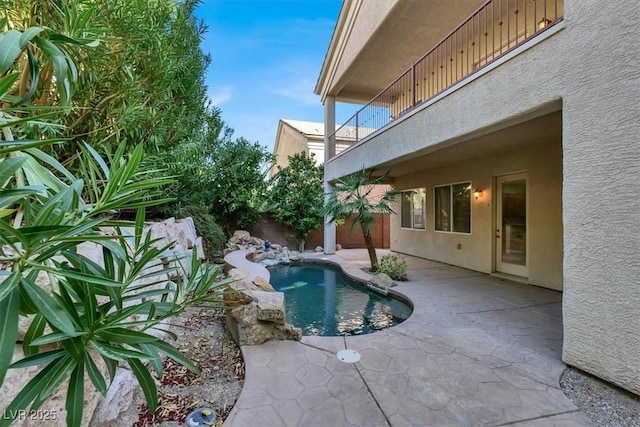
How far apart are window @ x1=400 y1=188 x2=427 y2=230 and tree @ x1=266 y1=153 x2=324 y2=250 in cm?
349

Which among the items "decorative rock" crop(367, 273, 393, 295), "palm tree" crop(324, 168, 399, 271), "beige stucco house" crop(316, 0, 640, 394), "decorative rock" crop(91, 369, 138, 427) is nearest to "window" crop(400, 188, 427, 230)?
"beige stucco house" crop(316, 0, 640, 394)

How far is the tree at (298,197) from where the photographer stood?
12.8m

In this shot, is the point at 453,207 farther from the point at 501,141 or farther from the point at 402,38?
the point at 402,38

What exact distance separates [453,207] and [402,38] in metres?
5.18

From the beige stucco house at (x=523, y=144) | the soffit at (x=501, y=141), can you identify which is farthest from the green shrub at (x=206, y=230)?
the soffit at (x=501, y=141)

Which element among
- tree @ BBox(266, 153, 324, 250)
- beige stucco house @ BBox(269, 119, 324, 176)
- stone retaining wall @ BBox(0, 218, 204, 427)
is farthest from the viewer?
beige stucco house @ BBox(269, 119, 324, 176)

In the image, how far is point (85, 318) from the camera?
4.15 ft

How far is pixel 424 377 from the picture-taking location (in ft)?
10.3

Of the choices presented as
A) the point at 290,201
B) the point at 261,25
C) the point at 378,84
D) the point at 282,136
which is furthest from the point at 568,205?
the point at 282,136

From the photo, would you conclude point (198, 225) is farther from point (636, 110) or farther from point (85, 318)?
point (636, 110)

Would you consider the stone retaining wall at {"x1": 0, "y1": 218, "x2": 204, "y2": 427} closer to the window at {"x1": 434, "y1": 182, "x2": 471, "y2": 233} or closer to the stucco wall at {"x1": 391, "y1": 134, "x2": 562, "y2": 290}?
the stucco wall at {"x1": 391, "y1": 134, "x2": 562, "y2": 290}

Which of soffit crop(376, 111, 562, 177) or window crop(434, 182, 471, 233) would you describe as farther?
window crop(434, 182, 471, 233)

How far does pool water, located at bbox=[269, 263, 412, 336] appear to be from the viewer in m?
5.20

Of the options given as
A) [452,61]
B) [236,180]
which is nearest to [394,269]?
[452,61]
